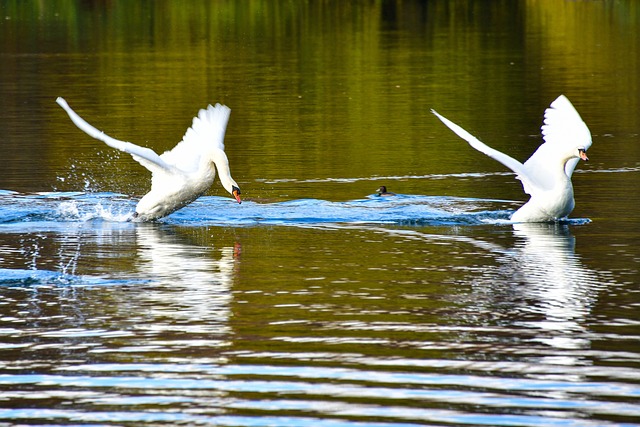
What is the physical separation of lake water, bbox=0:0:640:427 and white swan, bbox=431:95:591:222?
0.78ft

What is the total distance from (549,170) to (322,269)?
4.03 metres

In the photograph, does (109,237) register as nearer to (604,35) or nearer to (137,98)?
(137,98)

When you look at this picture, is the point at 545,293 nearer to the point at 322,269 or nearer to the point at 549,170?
the point at 322,269

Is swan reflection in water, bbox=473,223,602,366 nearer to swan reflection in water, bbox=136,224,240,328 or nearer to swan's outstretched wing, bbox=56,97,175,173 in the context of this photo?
swan reflection in water, bbox=136,224,240,328

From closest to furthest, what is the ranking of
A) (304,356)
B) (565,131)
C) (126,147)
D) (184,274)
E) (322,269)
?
(304,356)
(184,274)
(322,269)
(126,147)
(565,131)

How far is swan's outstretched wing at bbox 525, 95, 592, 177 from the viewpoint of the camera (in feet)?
52.1

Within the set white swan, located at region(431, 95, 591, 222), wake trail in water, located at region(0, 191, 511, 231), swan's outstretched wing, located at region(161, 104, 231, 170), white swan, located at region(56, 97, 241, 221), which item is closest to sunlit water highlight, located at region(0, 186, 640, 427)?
white swan, located at region(431, 95, 591, 222)

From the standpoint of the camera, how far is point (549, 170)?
15.6m

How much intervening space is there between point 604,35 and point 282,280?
4385cm

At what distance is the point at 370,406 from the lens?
800 centimetres

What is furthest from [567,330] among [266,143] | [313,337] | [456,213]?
[266,143]

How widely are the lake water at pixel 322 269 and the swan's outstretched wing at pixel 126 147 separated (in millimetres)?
701

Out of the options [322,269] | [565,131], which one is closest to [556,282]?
[322,269]

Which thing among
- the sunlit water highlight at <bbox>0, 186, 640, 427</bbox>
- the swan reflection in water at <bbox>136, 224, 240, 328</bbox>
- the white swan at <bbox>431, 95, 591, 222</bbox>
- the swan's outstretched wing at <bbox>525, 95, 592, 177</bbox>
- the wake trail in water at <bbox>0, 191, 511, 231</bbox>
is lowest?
the sunlit water highlight at <bbox>0, 186, 640, 427</bbox>
